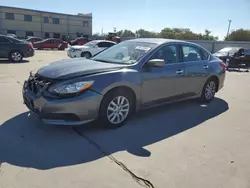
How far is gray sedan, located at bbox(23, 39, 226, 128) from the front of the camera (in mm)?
3455

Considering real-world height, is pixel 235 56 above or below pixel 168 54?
below

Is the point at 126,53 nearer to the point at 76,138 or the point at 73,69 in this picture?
the point at 73,69

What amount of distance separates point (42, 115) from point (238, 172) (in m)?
2.75

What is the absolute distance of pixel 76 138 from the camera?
141 inches

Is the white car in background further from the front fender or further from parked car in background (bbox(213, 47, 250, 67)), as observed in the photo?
the front fender

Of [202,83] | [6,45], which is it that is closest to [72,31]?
[6,45]

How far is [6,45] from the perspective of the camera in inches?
493

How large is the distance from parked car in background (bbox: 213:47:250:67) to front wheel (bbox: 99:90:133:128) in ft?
38.2

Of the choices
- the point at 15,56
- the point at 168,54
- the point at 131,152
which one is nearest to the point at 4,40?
the point at 15,56

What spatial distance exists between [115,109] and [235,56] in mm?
12574

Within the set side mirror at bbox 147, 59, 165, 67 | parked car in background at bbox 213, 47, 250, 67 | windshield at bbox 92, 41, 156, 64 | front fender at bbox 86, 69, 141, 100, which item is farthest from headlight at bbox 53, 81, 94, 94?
parked car in background at bbox 213, 47, 250, 67

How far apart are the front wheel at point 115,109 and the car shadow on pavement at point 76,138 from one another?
14 centimetres

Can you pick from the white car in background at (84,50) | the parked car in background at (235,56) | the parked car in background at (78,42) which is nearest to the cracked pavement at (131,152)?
the parked car in background at (235,56)

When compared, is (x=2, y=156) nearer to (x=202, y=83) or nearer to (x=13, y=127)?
(x=13, y=127)
